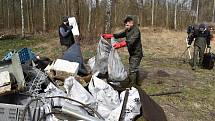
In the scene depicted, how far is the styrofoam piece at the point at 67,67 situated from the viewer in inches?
239

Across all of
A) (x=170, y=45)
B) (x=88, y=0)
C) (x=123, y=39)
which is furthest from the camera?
(x=88, y=0)

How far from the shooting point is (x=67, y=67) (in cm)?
614

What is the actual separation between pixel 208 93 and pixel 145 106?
9.58 ft

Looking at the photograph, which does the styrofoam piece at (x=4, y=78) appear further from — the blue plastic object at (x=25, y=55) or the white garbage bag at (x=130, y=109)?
the white garbage bag at (x=130, y=109)

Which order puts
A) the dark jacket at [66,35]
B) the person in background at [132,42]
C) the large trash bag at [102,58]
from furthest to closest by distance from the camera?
the dark jacket at [66,35] → the person in background at [132,42] → the large trash bag at [102,58]

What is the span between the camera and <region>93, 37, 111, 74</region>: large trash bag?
21.9 ft

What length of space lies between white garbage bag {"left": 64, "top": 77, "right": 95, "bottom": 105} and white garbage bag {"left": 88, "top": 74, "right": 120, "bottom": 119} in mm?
144

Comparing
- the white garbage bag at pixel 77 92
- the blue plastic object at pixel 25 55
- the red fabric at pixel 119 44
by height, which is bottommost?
the white garbage bag at pixel 77 92

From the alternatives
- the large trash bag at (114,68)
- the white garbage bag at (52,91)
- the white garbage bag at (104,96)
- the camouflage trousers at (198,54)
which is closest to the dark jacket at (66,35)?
the large trash bag at (114,68)

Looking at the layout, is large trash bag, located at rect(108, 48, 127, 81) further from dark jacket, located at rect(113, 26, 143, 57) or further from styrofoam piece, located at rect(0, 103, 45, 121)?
styrofoam piece, located at rect(0, 103, 45, 121)

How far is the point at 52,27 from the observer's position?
23.1 m

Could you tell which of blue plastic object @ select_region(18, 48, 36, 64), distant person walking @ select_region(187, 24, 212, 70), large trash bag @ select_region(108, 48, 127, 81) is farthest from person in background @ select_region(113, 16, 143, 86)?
distant person walking @ select_region(187, 24, 212, 70)

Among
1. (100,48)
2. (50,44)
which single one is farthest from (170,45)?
(100,48)

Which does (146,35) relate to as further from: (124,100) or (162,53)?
(124,100)
